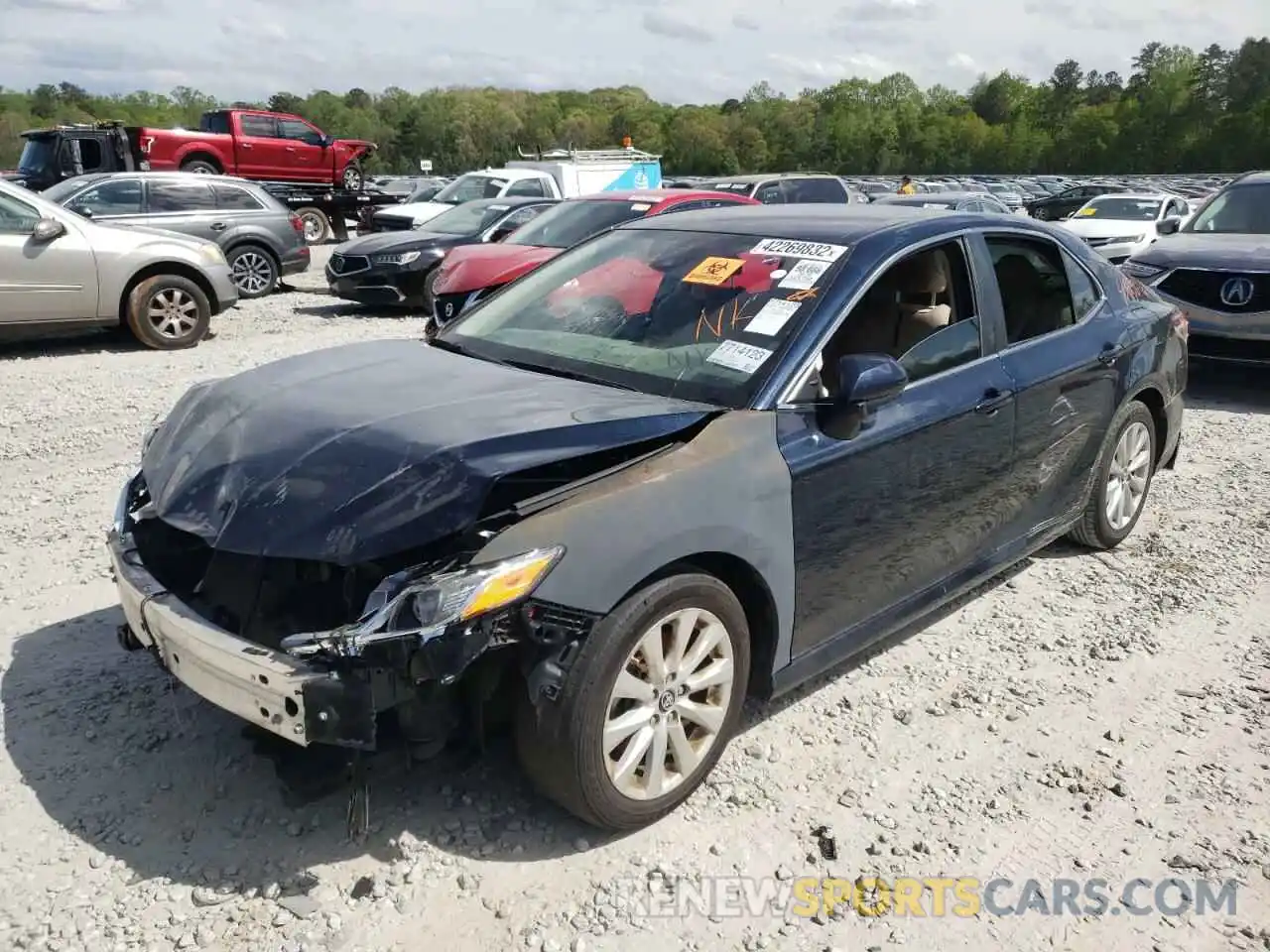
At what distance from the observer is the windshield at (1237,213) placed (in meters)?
9.28

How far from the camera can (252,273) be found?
13.2m

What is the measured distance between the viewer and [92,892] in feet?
8.69

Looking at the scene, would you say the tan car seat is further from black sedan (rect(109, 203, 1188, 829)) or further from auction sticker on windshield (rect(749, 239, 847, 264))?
auction sticker on windshield (rect(749, 239, 847, 264))

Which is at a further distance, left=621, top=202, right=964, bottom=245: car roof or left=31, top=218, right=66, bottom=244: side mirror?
left=31, top=218, right=66, bottom=244: side mirror

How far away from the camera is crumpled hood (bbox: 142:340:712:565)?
262 cm

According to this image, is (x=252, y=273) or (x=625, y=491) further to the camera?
(x=252, y=273)

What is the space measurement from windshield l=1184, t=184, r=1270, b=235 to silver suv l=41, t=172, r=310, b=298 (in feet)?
35.1

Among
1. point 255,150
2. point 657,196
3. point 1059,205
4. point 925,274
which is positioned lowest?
point 1059,205

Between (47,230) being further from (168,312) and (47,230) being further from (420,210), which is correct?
(420,210)

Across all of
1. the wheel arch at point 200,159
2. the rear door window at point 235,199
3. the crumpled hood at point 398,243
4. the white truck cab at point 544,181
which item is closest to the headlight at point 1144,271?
the crumpled hood at point 398,243

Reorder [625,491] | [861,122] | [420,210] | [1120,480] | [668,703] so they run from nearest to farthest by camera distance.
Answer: [625,491] → [668,703] → [1120,480] → [420,210] → [861,122]

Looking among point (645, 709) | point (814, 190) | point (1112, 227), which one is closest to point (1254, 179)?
point (814, 190)

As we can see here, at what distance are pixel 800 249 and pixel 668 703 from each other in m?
1.74

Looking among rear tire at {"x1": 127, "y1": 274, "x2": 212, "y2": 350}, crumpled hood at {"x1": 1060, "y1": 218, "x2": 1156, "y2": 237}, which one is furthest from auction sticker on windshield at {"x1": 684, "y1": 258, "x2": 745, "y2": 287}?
crumpled hood at {"x1": 1060, "y1": 218, "x2": 1156, "y2": 237}
